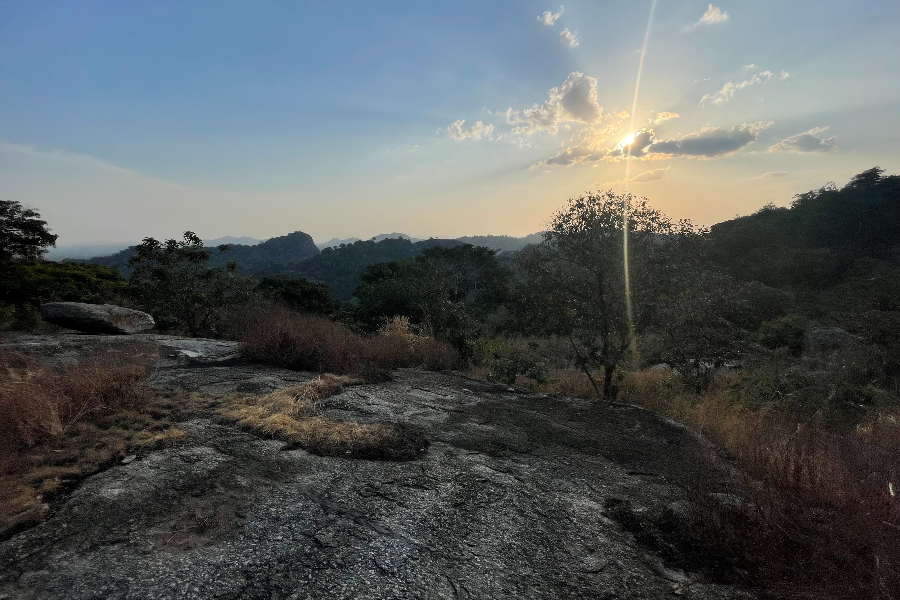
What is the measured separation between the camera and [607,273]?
7031 millimetres

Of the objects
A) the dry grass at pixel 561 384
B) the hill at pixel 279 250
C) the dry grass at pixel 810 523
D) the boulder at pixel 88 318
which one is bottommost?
the dry grass at pixel 561 384

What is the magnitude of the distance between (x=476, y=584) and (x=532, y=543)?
1.87 feet

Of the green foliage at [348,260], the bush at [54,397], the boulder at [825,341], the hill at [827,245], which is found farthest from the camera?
the green foliage at [348,260]

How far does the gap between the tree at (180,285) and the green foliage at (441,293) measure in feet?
18.3

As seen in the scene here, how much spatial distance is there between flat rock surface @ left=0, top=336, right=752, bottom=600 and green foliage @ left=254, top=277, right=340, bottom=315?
2114cm

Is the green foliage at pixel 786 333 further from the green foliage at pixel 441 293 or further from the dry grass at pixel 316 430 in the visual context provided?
the dry grass at pixel 316 430

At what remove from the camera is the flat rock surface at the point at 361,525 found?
222 centimetres

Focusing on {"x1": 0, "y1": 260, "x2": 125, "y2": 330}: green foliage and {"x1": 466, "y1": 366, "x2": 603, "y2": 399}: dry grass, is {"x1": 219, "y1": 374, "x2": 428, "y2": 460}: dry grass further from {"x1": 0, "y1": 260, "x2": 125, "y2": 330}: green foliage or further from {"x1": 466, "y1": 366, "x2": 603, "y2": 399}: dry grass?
{"x1": 0, "y1": 260, "x2": 125, "y2": 330}: green foliage

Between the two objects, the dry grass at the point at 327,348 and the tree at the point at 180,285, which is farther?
the tree at the point at 180,285

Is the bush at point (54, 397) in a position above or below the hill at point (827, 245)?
below

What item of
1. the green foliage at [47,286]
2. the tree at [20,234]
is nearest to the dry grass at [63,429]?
the green foliage at [47,286]

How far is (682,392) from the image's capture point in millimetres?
7504

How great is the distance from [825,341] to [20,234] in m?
29.4

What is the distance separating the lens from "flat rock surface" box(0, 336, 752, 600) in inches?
87.5
